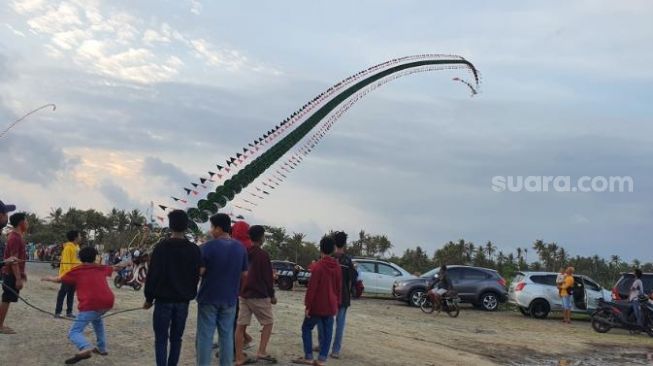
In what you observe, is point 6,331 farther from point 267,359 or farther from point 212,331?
point 212,331

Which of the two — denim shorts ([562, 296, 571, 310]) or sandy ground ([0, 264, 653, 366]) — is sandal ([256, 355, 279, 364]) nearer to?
sandy ground ([0, 264, 653, 366])

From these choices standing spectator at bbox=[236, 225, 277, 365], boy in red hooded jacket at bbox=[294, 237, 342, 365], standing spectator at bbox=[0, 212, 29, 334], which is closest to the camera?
standing spectator at bbox=[236, 225, 277, 365]

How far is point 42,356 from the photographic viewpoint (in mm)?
7336

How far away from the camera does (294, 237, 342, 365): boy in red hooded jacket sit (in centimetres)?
777

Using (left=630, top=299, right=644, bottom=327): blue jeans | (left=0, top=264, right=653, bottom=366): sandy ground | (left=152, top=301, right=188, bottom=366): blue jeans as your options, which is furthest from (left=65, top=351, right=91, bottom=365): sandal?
(left=630, top=299, right=644, bottom=327): blue jeans

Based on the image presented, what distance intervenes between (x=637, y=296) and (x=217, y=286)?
13236 mm

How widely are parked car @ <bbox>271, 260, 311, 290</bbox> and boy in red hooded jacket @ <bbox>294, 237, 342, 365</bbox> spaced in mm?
15813

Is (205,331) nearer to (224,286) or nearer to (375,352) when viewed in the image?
(224,286)

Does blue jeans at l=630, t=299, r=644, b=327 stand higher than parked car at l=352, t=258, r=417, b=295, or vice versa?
parked car at l=352, t=258, r=417, b=295

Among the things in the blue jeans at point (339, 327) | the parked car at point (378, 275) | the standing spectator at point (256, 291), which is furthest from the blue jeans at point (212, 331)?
the parked car at point (378, 275)

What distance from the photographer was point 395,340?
11.2m

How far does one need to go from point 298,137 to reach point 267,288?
1118cm

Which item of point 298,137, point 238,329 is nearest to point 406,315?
point 298,137

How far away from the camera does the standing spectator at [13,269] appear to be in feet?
26.7
